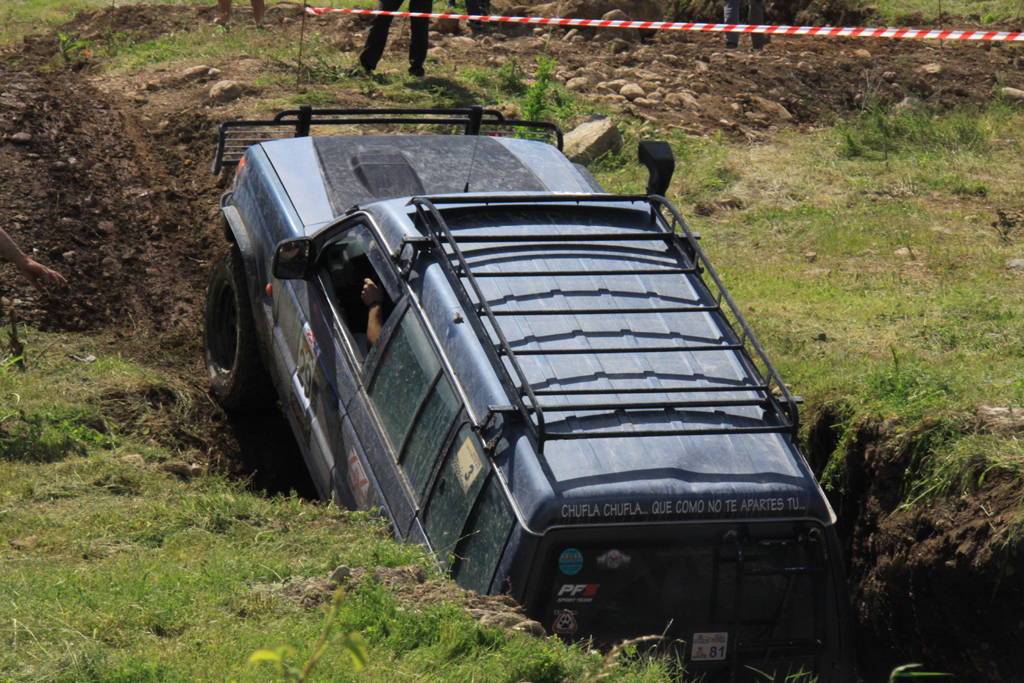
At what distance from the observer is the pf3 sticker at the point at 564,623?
3.73 m

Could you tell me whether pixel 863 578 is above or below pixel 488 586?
below

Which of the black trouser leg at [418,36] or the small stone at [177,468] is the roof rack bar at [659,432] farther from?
the black trouser leg at [418,36]

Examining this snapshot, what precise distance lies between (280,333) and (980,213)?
644 centimetres

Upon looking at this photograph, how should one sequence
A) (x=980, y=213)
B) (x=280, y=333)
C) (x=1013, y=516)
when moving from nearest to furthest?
(x=1013, y=516) → (x=280, y=333) → (x=980, y=213)

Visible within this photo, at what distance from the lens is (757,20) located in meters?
16.0

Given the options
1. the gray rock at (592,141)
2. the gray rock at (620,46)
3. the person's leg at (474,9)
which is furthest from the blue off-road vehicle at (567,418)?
the person's leg at (474,9)

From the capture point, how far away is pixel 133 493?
5.11m

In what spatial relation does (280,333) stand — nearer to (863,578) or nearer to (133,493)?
(133,493)

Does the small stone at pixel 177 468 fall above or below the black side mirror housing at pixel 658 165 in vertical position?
below

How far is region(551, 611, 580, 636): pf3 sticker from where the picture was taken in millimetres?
3729

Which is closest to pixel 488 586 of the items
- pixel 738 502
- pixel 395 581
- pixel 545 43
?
pixel 395 581

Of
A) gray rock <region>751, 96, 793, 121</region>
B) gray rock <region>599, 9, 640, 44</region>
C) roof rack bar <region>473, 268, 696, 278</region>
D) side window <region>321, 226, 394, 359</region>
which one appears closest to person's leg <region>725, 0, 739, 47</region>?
gray rock <region>599, 9, 640, 44</region>

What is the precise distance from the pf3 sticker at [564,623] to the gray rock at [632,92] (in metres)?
9.54

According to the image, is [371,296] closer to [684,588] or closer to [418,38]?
[684,588]
